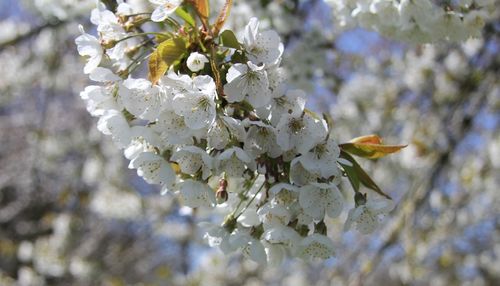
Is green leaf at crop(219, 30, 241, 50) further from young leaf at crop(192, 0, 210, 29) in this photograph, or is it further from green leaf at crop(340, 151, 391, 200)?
green leaf at crop(340, 151, 391, 200)

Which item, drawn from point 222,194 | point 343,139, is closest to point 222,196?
point 222,194

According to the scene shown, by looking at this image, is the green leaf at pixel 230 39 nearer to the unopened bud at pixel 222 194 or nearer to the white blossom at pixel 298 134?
the white blossom at pixel 298 134

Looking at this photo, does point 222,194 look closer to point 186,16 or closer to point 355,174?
point 355,174

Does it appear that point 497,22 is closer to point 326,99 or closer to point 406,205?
point 406,205

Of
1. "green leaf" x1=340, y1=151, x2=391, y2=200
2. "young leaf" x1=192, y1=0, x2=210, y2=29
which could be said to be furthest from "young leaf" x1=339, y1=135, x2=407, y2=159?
"young leaf" x1=192, y1=0, x2=210, y2=29

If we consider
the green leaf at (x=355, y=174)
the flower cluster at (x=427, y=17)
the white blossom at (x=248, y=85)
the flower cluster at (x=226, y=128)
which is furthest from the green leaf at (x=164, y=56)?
the flower cluster at (x=427, y=17)

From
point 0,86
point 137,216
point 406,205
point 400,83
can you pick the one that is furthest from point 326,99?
point 0,86
